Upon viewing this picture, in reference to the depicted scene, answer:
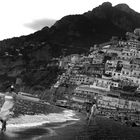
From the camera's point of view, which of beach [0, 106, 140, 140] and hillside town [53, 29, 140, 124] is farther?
hillside town [53, 29, 140, 124]

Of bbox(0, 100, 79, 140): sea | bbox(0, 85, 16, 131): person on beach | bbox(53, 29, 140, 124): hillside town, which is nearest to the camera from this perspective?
bbox(0, 85, 16, 131): person on beach

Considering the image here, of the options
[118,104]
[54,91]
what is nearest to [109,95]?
[118,104]

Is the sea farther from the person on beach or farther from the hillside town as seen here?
the hillside town

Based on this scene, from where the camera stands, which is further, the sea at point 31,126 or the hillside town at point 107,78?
the hillside town at point 107,78

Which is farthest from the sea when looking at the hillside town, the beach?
the hillside town

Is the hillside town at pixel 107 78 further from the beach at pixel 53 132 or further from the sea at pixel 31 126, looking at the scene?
the beach at pixel 53 132

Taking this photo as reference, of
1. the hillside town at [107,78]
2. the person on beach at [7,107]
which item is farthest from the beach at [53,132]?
the hillside town at [107,78]

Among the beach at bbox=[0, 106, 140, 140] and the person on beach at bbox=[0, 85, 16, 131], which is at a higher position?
the person on beach at bbox=[0, 85, 16, 131]

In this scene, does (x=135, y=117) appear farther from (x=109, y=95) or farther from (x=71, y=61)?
(x=71, y=61)
